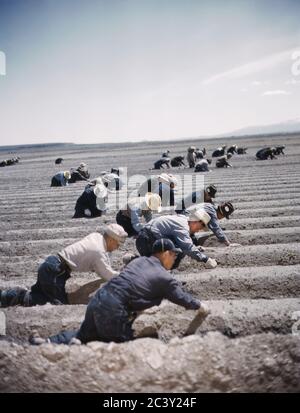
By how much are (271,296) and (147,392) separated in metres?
2.16

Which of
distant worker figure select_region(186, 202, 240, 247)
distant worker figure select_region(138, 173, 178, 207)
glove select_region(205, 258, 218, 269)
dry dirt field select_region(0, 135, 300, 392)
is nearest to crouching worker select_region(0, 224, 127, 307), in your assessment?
dry dirt field select_region(0, 135, 300, 392)

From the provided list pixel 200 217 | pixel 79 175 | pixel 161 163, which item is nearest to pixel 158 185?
pixel 200 217

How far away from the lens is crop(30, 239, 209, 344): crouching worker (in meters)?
2.77

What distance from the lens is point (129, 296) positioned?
2.79 meters

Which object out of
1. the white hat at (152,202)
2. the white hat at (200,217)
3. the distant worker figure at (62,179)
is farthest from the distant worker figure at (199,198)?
the distant worker figure at (62,179)

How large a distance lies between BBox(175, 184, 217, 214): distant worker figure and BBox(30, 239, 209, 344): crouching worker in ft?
7.82

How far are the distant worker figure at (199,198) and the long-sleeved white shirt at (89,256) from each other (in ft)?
6.64

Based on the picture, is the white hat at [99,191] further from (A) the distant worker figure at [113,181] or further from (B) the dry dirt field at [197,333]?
(A) the distant worker figure at [113,181]

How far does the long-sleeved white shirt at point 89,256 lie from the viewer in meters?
3.52

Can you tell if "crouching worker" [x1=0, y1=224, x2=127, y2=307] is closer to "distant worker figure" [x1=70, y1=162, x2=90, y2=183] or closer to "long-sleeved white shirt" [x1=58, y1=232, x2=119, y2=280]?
"long-sleeved white shirt" [x1=58, y1=232, x2=119, y2=280]

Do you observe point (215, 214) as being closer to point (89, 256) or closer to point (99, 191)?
point (89, 256)

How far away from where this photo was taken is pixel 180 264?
4.98 m

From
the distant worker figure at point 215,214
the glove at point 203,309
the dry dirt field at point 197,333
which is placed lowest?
the dry dirt field at point 197,333

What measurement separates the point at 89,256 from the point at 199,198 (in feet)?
8.14
